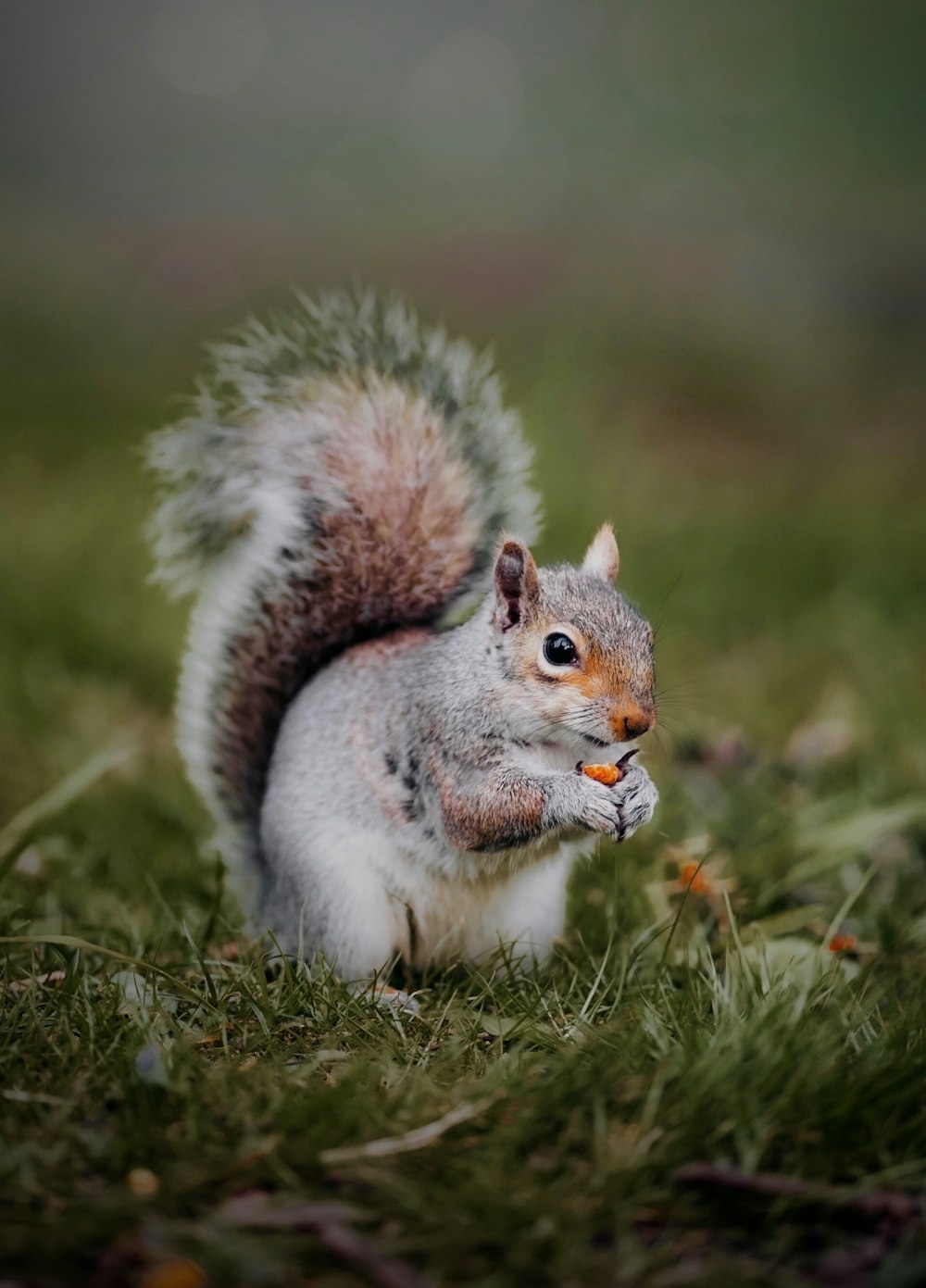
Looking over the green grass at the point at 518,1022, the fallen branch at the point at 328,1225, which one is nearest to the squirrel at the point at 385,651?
the green grass at the point at 518,1022

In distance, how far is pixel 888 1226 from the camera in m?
1.16

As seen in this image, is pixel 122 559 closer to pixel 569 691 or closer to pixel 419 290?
pixel 569 691

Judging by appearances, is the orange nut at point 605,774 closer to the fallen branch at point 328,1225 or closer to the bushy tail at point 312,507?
the bushy tail at point 312,507

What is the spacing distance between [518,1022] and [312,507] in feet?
2.71

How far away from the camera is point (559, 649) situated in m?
1.60

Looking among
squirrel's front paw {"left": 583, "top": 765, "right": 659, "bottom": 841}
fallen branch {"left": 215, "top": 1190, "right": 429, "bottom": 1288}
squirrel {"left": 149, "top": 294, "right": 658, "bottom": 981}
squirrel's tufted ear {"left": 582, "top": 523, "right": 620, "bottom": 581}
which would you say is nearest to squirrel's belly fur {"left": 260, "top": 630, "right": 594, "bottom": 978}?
squirrel {"left": 149, "top": 294, "right": 658, "bottom": 981}

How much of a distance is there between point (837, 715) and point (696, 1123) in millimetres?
1755

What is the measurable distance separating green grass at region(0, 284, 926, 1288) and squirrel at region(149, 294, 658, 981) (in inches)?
4.9

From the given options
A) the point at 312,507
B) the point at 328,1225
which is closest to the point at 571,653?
the point at 312,507

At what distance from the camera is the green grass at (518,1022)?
1.10 m

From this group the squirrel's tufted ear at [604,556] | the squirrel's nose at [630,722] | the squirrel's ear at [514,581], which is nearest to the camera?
the squirrel's nose at [630,722]

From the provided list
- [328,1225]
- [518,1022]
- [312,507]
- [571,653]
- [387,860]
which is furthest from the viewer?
[312,507]

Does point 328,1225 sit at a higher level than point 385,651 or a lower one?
lower

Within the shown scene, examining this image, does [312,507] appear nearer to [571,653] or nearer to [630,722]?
[571,653]
